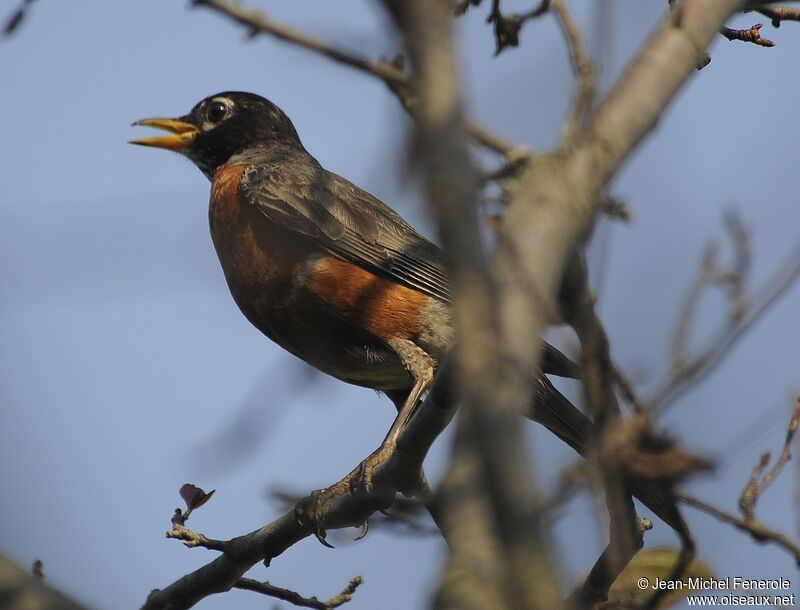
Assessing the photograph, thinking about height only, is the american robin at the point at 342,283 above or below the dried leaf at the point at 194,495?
above

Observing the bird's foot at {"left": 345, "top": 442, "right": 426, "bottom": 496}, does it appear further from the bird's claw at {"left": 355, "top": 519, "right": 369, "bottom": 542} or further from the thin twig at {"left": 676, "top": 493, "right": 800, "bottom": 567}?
the thin twig at {"left": 676, "top": 493, "right": 800, "bottom": 567}

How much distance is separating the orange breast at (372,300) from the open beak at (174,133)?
1965mm

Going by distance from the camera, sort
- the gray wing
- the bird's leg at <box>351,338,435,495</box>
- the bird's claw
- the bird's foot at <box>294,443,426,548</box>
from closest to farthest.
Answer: the bird's foot at <box>294,443,426,548</box> → the bird's claw → the bird's leg at <box>351,338,435,495</box> → the gray wing

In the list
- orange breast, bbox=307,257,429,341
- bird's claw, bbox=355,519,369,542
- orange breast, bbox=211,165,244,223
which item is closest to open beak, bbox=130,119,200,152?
orange breast, bbox=211,165,244,223

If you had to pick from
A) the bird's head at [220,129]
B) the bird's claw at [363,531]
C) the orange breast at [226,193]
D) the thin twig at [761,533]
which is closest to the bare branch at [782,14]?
the thin twig at [761,533]

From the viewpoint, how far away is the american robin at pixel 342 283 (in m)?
5.34

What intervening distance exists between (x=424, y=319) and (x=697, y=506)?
2565mm

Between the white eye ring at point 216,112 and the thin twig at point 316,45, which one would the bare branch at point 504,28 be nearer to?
the thin twig at point 316,45

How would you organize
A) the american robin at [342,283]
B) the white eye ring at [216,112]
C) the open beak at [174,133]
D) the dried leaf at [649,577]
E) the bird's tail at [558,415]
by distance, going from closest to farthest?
the dried leaf at [649,577], the bird's tail at [558,415], the american robin at [342,283], the open beak at [174,133], the white eye ring at [216,112]

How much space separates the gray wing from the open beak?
837 mm

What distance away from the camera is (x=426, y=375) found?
527cm

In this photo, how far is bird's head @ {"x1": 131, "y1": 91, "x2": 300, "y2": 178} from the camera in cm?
705

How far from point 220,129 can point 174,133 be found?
0.32 metres

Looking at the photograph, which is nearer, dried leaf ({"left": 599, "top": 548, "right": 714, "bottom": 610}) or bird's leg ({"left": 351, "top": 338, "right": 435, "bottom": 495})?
dried leaf ({"left": 599, "top": 548, "right": 714, "bottom": 610})
